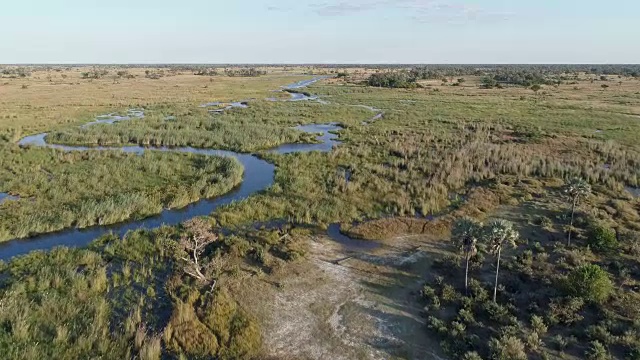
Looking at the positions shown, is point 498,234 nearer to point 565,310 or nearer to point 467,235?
point 467,235

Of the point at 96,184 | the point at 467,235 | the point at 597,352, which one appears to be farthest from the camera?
the point at 96,184

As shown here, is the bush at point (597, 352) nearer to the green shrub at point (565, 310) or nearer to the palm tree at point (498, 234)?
the green shrub at point (565, 310)

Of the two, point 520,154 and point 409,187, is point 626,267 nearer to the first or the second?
point 409,187

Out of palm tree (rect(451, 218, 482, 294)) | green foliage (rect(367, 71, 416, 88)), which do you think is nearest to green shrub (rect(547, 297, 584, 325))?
palm tree (rect(451, 218, 482, 294))

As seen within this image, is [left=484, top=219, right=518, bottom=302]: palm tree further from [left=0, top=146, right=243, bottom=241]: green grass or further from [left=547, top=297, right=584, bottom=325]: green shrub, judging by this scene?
[left=0, top=146, right=243, bottom=241]: green grass

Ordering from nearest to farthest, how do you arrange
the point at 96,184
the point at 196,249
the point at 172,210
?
the point at 196,249, the point at 172,210, the point at 96,184

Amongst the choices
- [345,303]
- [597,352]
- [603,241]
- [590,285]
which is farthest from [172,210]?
[603,241]
